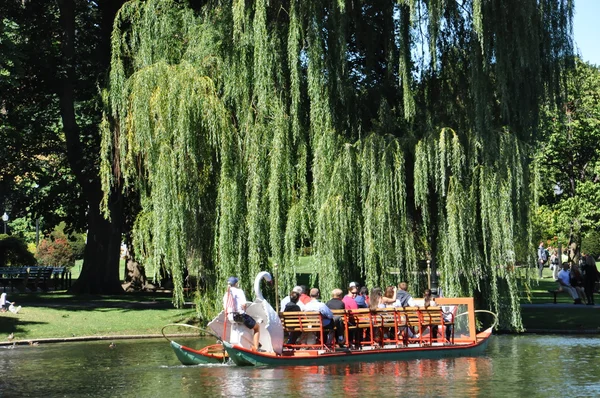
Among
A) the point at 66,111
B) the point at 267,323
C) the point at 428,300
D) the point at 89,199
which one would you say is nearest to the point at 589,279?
the point at 428,300

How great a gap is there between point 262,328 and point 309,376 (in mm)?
2320

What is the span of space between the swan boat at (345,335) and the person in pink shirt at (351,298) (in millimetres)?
592

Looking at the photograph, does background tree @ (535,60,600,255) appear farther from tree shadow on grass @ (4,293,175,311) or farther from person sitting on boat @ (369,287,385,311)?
person sitting on boat @ (369,287,385,311)

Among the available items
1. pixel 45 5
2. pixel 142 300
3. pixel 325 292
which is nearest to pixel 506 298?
pixel 325 292

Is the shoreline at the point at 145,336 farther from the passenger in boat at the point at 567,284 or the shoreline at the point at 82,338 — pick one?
the passenger in boat at the point at 567,284

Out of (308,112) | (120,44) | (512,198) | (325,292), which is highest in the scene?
(120,44)

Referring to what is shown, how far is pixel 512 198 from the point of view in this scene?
995 inches

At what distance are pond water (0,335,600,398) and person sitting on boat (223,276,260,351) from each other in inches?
35.3

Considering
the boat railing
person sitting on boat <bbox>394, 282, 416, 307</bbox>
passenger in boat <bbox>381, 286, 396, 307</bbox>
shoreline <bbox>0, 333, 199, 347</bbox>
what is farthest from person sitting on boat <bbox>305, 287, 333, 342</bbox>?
shoreline <bbox>0, 333, 199, 347</bbox>

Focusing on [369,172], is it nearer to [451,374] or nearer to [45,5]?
[451,374]

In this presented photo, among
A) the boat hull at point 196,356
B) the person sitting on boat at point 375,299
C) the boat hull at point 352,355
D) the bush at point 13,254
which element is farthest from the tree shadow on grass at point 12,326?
the bush at point 13,254

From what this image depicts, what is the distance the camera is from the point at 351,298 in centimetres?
2342

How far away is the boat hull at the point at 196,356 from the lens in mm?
21047

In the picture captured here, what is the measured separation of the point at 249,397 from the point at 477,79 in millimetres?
12091
